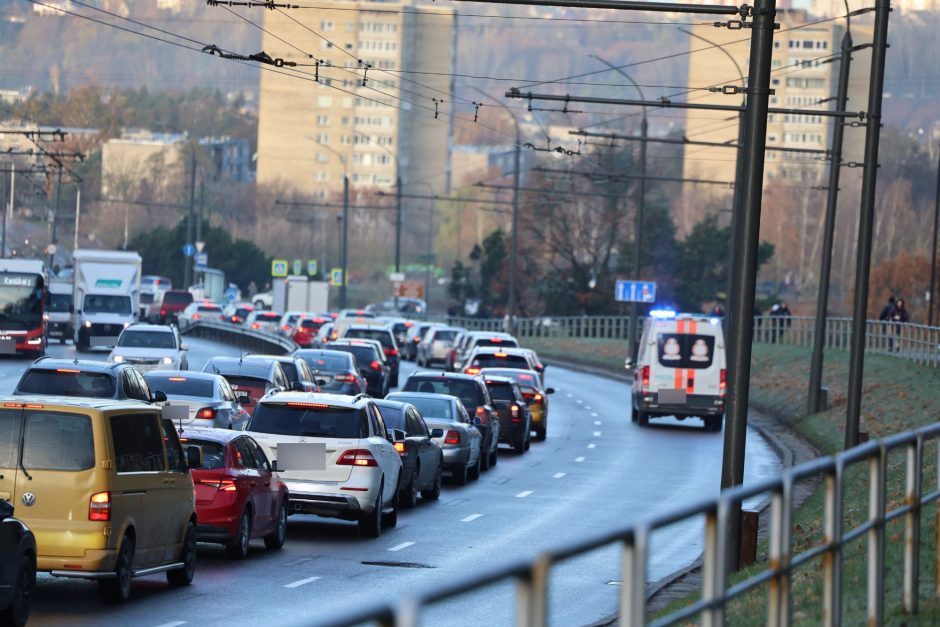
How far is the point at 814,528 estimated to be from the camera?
1783cm

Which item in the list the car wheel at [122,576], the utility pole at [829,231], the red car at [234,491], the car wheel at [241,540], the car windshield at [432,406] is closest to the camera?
the car wheel at [122,576]

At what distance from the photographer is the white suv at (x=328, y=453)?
2041 cm

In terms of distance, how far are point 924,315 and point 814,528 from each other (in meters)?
75.7

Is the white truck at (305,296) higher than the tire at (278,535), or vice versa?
the tire at (278,535)

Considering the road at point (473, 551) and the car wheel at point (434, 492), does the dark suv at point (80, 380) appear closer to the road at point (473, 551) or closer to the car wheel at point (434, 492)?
the road at point (473, 551)

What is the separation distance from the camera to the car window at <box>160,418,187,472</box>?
51.1 ft

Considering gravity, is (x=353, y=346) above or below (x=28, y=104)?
below

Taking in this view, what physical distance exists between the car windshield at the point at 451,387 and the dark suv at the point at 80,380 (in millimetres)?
7772

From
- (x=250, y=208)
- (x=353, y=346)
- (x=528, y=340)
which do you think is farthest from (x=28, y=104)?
(x=353, y=346)

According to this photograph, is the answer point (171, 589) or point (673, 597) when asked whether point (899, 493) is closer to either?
point (673, 597)

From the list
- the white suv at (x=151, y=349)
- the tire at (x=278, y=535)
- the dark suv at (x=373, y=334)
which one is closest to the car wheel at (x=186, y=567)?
the tire at (x=278, y=535)

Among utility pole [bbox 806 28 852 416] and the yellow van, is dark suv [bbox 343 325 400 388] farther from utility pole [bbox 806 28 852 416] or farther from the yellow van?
the yellow van

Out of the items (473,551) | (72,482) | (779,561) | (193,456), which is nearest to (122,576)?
(72,482)

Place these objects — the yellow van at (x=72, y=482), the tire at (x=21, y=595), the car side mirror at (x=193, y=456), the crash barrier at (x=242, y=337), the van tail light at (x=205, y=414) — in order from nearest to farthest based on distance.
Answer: the tire at (x=21, y=595) → the yellow van at (x=72, y=482) → the car side mirror at (x=193, y=456) → the van tail light at (x=205, y=414) → the crash barrier at (x=242, y=337)
